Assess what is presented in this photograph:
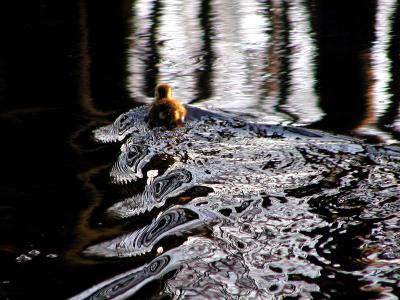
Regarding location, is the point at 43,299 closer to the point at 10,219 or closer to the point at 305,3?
the point at 10,219

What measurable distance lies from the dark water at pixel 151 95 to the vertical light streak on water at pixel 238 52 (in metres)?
0.02

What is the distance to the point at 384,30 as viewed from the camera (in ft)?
31.0

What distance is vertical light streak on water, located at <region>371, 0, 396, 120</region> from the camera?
6.39 meters

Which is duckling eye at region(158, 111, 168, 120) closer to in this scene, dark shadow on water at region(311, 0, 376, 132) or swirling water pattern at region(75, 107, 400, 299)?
swirling water pattern at region(75, 107, 400, 299)

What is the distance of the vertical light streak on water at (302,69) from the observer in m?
6.20

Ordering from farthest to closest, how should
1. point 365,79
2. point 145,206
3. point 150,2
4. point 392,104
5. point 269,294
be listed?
point 150,2 < point 365,79 < point 392,104 < point 145,206 < point 269,294

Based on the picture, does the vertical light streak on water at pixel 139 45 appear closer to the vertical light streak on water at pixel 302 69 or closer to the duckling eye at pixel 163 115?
the duckling eye at pixel 163 115

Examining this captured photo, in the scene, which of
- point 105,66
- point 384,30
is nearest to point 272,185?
point 105,66

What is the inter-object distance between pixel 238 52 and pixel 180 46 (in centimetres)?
85

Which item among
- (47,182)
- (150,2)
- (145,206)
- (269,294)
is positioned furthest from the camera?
(150,2)

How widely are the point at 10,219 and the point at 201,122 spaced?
1.94m

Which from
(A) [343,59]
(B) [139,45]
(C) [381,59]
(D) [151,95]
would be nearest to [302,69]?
(A) [343,59]

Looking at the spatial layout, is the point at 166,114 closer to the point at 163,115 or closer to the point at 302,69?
the point at 163,115

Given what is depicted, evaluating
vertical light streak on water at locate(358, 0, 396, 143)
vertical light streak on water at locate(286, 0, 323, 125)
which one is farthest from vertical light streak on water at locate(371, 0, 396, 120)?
vertical light streak on water at locate(286, 0, 323, 125)
